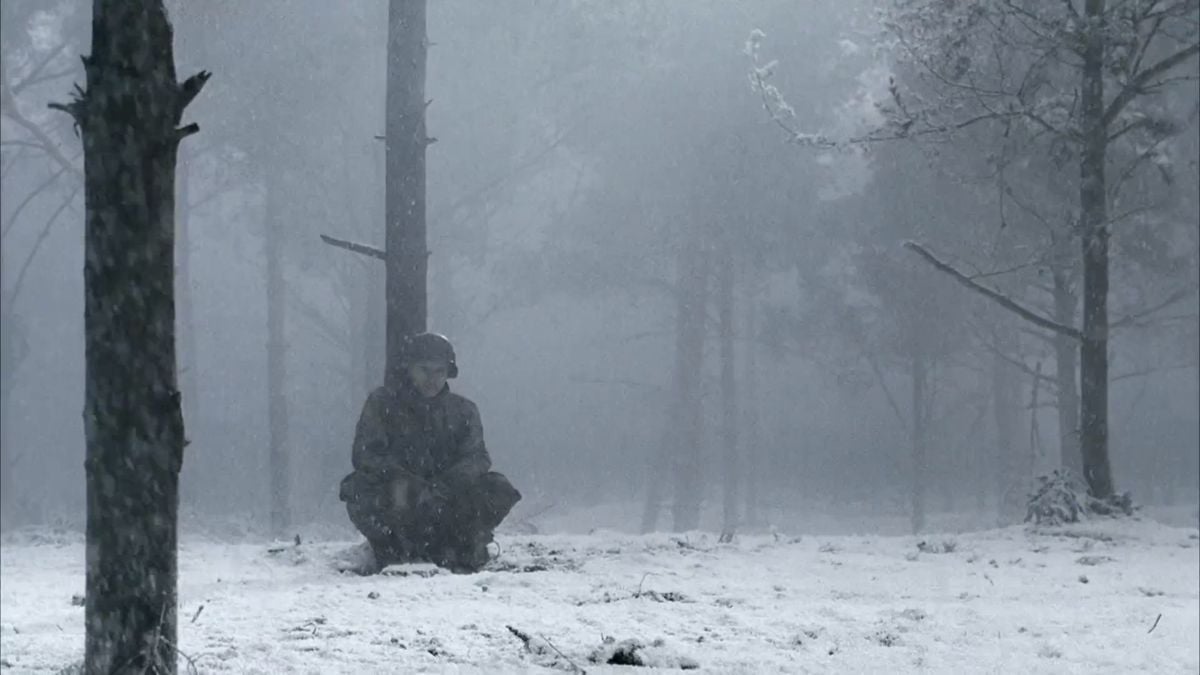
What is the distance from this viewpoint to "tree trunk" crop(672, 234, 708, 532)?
24.6 m

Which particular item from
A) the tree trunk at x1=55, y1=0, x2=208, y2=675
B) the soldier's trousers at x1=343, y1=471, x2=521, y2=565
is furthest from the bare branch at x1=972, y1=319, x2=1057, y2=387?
the tree trunk at x1=55, y1=0, x2=208, y2=675

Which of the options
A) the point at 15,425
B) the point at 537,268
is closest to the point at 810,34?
the point at 537,268

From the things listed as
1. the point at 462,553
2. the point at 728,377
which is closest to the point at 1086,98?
the point at 462,553

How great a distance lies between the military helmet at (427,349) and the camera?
26.9ft

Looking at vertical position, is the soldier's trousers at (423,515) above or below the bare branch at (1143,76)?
below

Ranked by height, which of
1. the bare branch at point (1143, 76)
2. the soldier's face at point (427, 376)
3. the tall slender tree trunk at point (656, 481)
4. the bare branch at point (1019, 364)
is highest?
the bare branch at point (1143, 76)

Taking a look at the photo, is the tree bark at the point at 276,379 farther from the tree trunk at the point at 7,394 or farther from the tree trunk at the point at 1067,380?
the tree trunk at the point at 1067,380

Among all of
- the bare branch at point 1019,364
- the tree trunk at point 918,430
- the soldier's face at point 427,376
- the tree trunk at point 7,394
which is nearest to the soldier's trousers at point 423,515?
the soldier's face at point 427,376

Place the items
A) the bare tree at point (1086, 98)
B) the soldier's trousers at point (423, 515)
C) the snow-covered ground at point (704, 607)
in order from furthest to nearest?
the bare tree at point (1086, 98) → the soldier's trousers at point (423, 515) → the snow-covered ground at point (704, 607)

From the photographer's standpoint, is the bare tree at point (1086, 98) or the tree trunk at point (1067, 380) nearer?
the bare tree at point (1086, 98)

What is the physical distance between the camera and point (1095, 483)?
10.9 metres

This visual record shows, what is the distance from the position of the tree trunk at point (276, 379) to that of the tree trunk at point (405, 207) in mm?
11419

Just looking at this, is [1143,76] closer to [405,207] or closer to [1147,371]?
[405,207]

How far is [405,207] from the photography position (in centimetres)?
934
